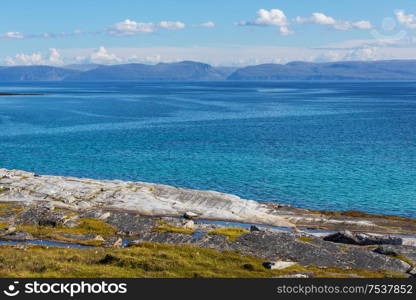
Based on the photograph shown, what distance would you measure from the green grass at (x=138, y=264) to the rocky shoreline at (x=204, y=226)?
126 cm

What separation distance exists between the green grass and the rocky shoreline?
1256 millimetres

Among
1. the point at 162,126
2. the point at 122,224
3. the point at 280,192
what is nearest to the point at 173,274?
the point at 122,224

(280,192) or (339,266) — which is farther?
(280,192)

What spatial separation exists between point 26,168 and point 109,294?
280ft

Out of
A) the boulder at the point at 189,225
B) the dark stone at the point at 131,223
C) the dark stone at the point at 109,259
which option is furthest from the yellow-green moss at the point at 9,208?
the dark stone at the point at 109,259

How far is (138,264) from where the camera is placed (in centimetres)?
4219

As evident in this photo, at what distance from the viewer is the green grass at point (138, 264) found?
39844 millimetres

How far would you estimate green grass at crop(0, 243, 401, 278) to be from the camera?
39844 millimetres

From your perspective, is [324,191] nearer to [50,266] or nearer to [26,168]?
[50,266]

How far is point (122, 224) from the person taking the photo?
6216 cm

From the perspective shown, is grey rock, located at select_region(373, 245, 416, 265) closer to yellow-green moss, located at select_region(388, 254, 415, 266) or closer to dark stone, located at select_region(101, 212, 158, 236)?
yellow-green moss, located at select_region(388, 254, 415, 266)

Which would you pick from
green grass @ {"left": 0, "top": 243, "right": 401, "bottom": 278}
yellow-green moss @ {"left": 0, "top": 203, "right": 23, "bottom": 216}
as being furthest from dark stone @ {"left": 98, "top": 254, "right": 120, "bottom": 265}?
yellow-green moss @ {"left": 0, "top": 203, "right": 23, "bottom": 216}

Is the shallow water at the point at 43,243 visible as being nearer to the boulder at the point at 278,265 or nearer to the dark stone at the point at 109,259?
the dark stone at the point at 109,259

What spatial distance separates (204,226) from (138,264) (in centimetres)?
2079
